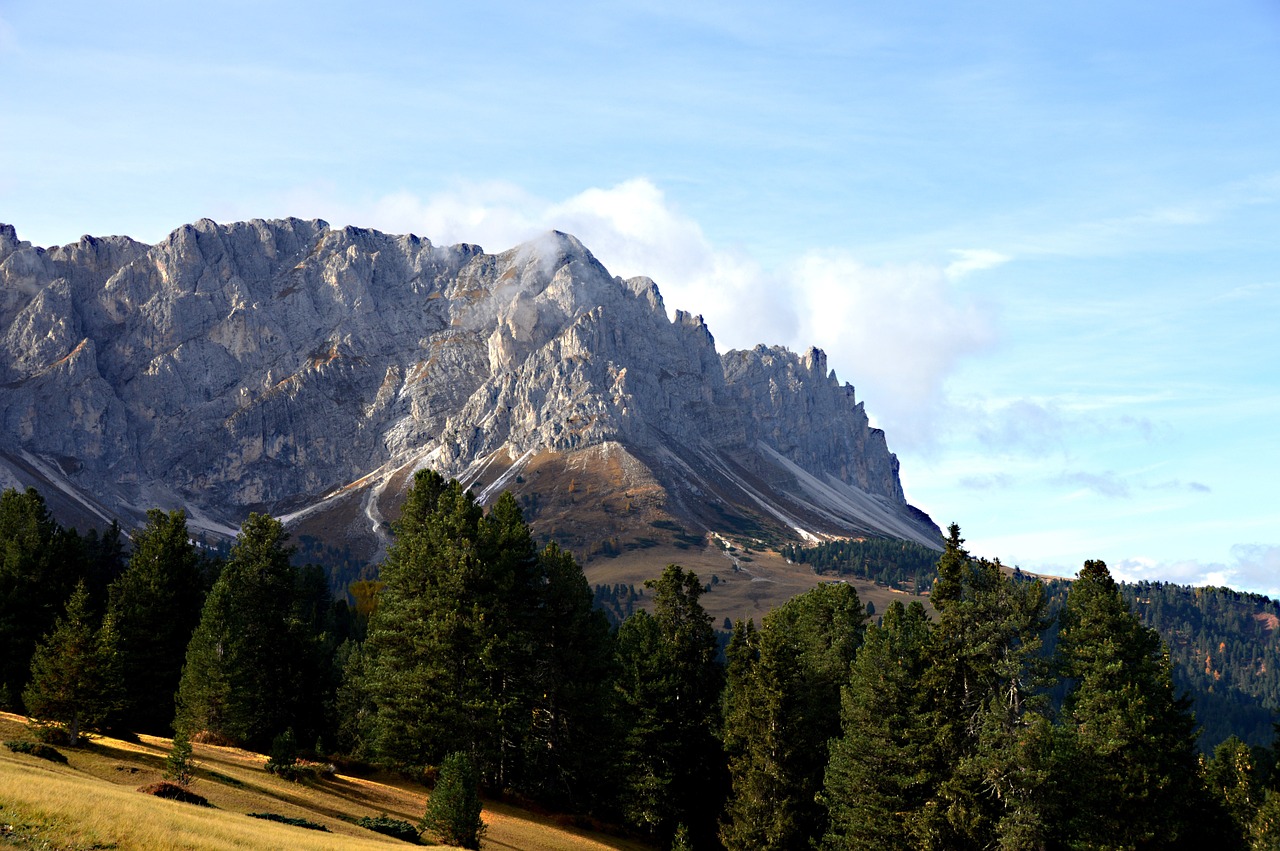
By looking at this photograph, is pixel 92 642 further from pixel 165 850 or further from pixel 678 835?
pixel 678 835

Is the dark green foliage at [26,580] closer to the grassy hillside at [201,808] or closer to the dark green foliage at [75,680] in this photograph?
the dark green foliage at [75,680]

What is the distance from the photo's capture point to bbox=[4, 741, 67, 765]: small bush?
5056 centimetres

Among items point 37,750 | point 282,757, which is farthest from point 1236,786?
point 37,750

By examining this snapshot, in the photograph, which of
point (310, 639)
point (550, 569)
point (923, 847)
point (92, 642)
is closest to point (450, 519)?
point (550, 569)

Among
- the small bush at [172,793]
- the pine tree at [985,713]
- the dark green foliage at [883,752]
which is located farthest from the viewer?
the dark green foliage at [883,752]

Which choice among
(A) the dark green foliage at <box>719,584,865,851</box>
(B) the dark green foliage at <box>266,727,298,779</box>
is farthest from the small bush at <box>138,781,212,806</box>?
(A) the dark green foliage at <box>719,584,865,851</box>

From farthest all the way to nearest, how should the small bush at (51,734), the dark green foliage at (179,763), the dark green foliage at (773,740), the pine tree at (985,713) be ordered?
the dark green foliage at (773,740), the pine tree at (985,713), the small bush at (51,734), the dark green foliage at (179,763)

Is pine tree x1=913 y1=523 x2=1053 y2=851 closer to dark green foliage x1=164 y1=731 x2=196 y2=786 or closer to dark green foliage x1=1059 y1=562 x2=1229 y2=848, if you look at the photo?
dark green foliage x1=1059 y1=562 x2=1229 y2=848

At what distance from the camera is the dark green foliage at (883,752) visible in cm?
6159

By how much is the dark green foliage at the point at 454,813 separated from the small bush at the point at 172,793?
10.4m

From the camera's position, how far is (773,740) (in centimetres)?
6731

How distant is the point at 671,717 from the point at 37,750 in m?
39.1

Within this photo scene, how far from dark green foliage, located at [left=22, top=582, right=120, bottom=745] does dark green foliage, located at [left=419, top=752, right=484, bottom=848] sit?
19.6 metres

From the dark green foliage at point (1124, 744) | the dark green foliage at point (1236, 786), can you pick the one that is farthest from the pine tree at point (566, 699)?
the dark green foliage at point (1236, 786)
